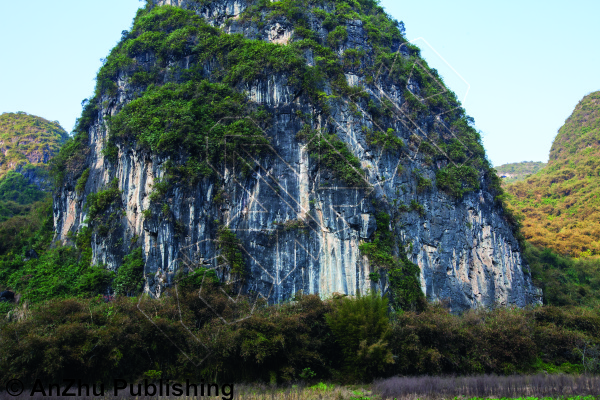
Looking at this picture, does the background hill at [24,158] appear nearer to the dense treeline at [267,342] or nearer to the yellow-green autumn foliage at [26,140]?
the yellow-green autumn foliage at [26,140]

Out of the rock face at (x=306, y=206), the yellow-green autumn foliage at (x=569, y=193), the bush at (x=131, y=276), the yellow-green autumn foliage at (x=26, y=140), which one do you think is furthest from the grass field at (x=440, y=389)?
the yellow-green autumn foliage at (x=26, y=140)

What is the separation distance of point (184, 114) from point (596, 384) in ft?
74.7

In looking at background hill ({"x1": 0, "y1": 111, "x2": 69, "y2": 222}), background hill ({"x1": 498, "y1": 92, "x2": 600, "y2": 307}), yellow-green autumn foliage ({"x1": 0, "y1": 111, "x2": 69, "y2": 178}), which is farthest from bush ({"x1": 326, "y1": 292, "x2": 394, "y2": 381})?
yellow-green autumn foliage ({"x1": 0, "y1": 111, "x2": 69, "y2": 178})

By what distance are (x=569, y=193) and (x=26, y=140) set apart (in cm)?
6035

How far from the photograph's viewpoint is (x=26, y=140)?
178ft

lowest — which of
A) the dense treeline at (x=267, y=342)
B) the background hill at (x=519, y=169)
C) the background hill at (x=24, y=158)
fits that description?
the dense treeline at (x=267, y=342)

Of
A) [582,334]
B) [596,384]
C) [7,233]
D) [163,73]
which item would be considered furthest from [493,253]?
[7,233]

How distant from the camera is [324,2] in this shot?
34031 mm

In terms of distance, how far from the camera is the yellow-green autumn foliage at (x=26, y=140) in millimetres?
50812

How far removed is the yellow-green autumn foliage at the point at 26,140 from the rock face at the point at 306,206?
22.9 meters

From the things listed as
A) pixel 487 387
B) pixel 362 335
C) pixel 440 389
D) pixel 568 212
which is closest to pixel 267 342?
pixel 362 335

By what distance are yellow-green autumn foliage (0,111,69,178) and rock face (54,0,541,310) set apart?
22920 millimetres

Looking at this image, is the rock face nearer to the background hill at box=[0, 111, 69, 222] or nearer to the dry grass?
the dry grass

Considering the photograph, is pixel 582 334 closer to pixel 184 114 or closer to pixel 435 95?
pixel 435 95
